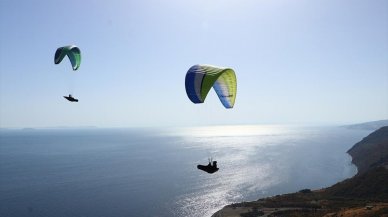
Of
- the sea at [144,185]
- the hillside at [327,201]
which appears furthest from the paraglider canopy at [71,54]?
the sea at [144,185]

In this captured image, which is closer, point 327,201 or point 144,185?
point 327,201

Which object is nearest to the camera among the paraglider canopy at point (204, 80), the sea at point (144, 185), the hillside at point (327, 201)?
→ the paraglider canopy at point (204, 80)

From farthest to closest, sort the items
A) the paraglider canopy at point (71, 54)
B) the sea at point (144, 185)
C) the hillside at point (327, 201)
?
the sea at point (144, 185), the hillside at point (327, 201), the paraglider canopy at point (71, 54)

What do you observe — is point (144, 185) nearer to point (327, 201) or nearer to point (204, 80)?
point (327, 201)

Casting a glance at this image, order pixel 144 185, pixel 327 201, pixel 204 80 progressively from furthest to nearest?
1. pixel 144 185
2. pixel 327 201
3. pixel 204 80

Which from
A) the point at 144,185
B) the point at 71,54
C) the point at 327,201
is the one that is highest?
the point at 71,54

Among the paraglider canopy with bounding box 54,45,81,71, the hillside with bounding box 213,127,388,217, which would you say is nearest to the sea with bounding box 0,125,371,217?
the hillside with bounding box 213,127,388,217

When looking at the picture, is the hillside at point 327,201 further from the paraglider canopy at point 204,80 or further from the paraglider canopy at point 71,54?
the paraglider canopy at point 71,54

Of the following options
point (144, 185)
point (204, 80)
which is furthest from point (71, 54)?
point (144, 185)

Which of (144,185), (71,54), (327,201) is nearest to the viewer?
(71,54)
